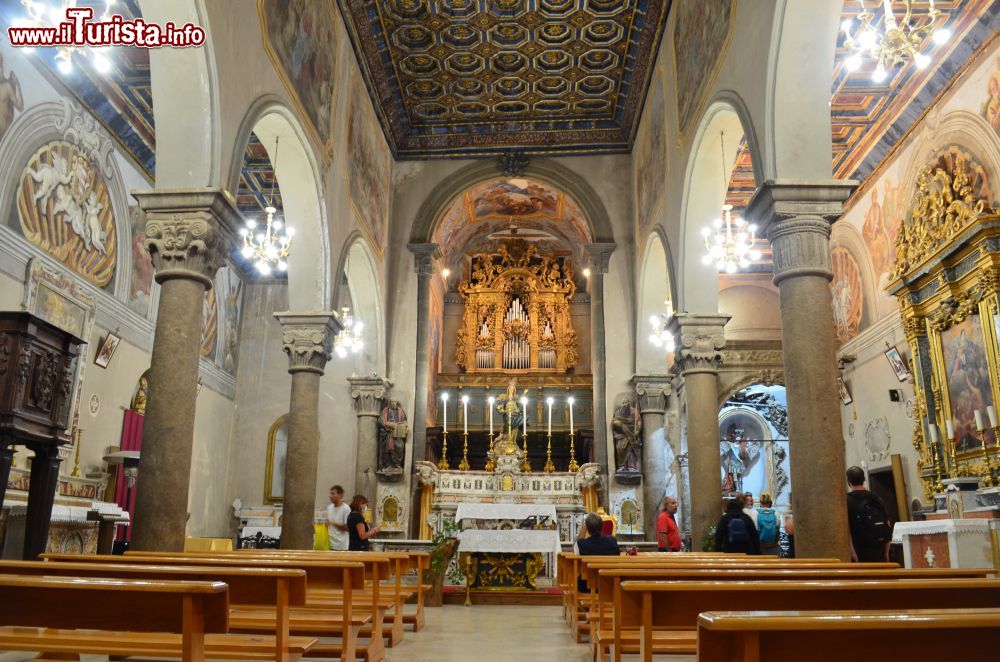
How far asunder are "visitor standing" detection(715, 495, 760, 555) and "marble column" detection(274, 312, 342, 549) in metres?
5.77

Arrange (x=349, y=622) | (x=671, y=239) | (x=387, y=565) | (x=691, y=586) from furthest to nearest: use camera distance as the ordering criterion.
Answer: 1. (x=671, y=239)
2. (x=387, y=565)
3. (x=349, y=622)
4. (x=691, y=586)

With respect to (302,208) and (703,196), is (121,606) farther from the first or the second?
(703,196)

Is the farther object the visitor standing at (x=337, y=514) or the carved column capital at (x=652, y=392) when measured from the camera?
the carved column capital at (x=652, y=392)

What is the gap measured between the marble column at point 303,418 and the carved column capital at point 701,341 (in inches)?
207

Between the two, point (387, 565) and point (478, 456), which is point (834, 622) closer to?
point (387, 565)

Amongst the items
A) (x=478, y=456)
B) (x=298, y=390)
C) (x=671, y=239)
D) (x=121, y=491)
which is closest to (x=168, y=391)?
(x=298, y=390)

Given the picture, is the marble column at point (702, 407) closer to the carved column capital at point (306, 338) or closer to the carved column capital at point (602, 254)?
the carved column capital at point (306, 338)

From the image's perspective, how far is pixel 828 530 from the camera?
22.7 ft

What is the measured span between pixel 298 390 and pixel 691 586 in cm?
955

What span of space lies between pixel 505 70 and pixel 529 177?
2.96 metres

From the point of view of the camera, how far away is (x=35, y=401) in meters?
7.58

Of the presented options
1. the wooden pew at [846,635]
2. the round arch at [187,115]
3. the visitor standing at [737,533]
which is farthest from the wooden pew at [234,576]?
the visitor standing at [737,533]

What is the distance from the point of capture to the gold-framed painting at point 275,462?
1853 cm

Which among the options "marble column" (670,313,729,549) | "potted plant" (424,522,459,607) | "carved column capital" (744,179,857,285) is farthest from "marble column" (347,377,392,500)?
"carved column capital" (744,179,857,285)
